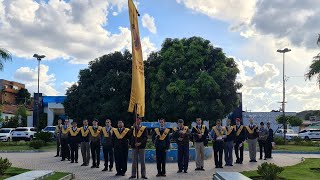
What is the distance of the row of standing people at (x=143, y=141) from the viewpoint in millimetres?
16109

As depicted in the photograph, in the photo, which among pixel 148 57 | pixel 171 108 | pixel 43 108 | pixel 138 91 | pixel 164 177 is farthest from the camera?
pixel 43 108

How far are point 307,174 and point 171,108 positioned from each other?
24.3m

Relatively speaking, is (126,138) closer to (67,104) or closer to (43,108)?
(67,104)

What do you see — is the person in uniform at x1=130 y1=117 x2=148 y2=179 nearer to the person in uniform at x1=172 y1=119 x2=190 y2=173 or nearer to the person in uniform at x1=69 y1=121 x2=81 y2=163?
the person in uniform at x1=172 y1=119 x2=190 y2=173

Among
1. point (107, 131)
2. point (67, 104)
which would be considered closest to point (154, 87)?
point (67, 104)

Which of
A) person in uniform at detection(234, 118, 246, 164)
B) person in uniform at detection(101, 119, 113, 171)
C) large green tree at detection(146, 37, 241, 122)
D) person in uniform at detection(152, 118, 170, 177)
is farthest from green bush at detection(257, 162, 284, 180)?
large green tree at detection(146, 37, 241, 122)

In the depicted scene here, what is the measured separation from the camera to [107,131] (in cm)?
1780

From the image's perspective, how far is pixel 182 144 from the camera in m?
17.4

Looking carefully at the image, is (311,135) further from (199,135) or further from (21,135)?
(199,135)

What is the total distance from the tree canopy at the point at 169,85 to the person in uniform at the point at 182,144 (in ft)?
68.0

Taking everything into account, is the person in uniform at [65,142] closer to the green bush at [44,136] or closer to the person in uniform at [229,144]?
the person in uniform at [229,144]

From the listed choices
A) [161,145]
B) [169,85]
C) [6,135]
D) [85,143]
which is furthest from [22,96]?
[161,145]

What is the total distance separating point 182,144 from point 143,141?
2.16 m

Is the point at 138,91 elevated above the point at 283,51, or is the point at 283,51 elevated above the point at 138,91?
the point at 283,51
